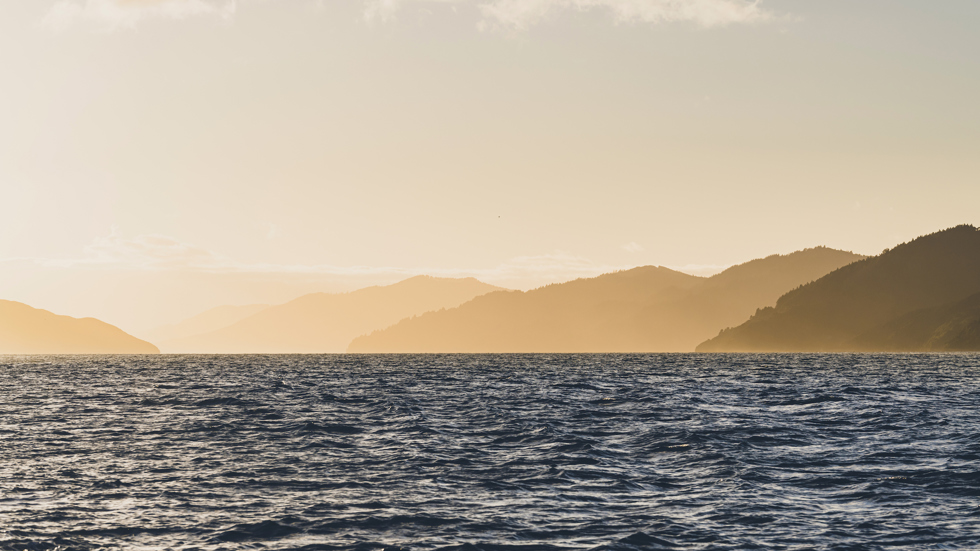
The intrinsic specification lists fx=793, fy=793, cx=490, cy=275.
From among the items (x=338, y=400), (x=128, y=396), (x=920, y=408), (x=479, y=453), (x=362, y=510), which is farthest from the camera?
(x=128, y=396)

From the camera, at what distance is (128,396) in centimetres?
6575

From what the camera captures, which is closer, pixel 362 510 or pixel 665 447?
pixel 362 510

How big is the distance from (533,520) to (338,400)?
42301mm

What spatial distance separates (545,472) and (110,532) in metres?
13.9

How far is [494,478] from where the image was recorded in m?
26.6

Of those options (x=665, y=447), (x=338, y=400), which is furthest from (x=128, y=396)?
(x=665, y=447)

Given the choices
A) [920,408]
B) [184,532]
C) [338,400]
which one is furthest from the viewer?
[338,400]

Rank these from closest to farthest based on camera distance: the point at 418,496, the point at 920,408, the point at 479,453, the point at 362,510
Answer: the point at 362,510 → the point at 418,496 → the point at 479,453 → the point at 920,408

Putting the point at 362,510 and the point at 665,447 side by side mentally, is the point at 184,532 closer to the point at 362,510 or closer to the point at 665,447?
the point at 362,510

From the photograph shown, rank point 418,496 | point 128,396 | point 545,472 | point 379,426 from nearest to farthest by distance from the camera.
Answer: point 418,496
point 545,472
point 379,426
point 128,396

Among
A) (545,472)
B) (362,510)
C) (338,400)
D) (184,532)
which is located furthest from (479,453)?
(338,400)

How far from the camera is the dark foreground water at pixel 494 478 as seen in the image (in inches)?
756

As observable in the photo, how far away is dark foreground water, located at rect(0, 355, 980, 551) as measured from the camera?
63.0 ft

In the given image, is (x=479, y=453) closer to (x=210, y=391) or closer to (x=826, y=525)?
(x=826, y=525)
